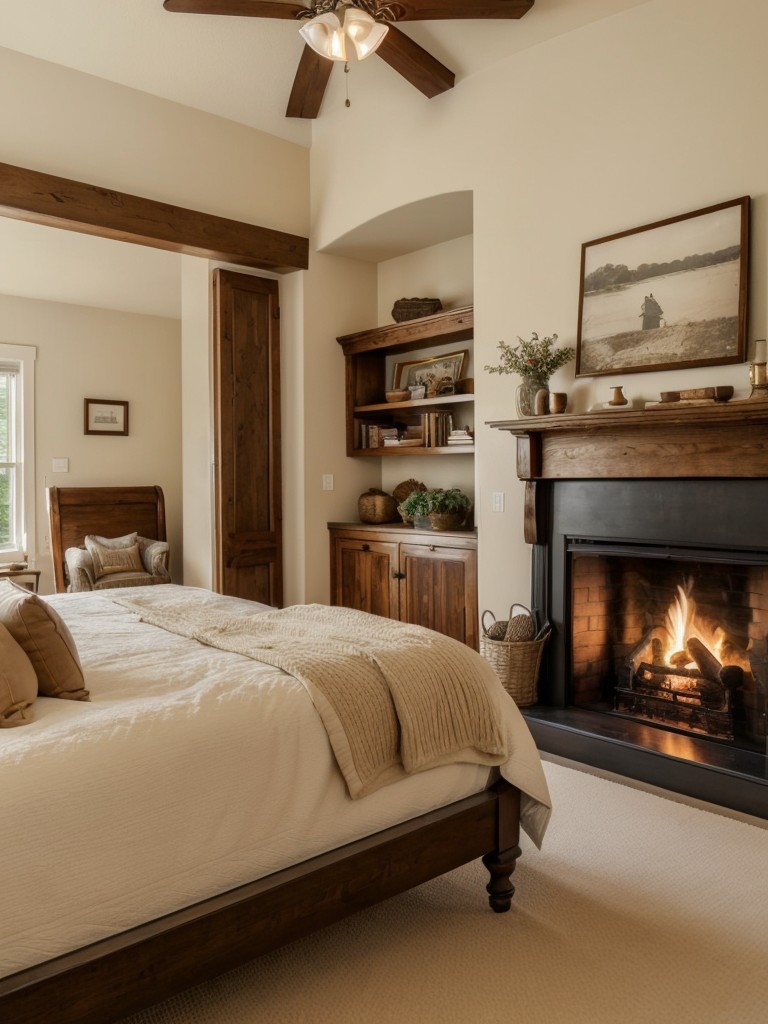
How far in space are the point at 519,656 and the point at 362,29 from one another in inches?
102

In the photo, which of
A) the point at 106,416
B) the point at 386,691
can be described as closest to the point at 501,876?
the point at 386,691

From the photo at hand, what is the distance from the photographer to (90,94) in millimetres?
4031

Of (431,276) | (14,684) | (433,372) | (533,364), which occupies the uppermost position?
(431,276)

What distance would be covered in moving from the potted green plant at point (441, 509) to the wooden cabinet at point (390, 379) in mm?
290

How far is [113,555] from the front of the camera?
573cm

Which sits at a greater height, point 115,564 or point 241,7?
point 241,7

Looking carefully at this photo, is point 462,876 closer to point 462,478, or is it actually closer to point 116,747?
point 116,747

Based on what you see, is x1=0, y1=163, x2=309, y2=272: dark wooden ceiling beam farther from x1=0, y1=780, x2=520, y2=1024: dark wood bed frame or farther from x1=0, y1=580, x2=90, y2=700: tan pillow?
x1=0, y1=780, x2=520, y2=1024: dark wood bed frame

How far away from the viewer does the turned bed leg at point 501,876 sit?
212 centimetres

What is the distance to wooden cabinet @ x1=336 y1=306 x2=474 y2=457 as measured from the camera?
453 centimetres

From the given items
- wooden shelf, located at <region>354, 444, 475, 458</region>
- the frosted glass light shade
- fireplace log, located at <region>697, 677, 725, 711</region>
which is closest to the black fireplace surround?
fireplace log, located at <region>697, 677, 725, 711</region>

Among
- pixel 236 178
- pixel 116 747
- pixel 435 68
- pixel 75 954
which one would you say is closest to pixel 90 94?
pixel 236 178

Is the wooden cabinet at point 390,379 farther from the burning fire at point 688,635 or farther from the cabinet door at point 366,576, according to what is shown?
the burning fire at point 688,635

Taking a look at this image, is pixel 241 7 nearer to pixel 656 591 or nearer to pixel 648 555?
pixel 648 555
